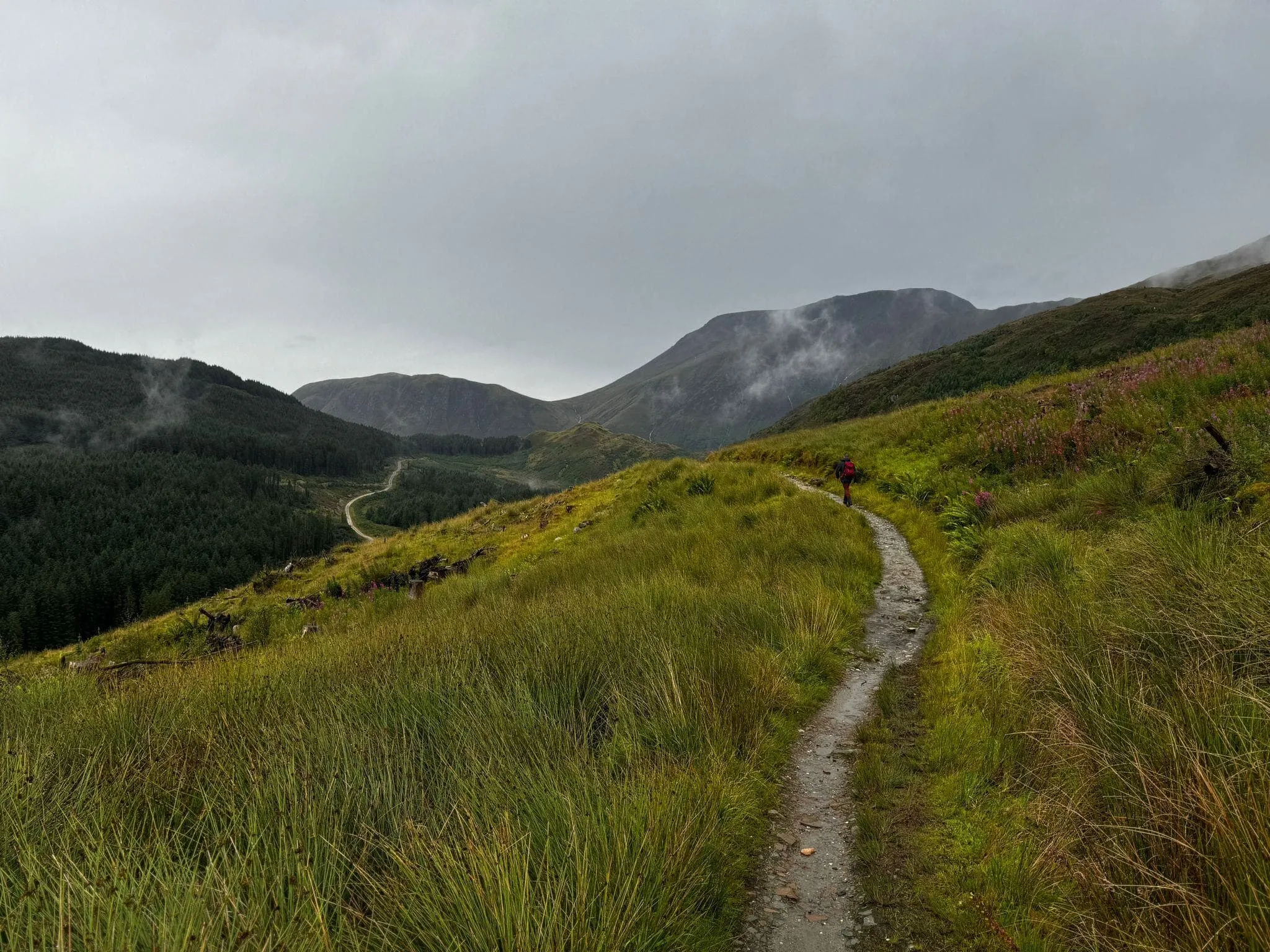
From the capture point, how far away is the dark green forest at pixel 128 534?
93.8 meters

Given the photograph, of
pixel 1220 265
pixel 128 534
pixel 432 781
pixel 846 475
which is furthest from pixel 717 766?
pixel 1220 265

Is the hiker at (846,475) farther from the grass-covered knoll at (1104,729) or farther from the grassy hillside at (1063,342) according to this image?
the grassy hillside at (1063,342)

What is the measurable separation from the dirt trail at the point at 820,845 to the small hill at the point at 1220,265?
17443cm

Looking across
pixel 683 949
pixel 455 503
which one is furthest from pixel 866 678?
pixel 455 503

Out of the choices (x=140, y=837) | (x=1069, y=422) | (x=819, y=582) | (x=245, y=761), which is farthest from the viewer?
(x=1069, y=422)

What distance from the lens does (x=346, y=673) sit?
15.7 feet

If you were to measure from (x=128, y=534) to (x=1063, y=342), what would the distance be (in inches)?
7263

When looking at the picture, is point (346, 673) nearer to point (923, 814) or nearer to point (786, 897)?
point (786, 897)

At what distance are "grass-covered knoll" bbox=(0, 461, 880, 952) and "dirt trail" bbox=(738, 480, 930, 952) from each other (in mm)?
162

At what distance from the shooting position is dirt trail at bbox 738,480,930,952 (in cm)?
274

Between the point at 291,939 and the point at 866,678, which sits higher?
the point at 291,939

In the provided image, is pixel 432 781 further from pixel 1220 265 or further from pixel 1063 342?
pixel 1220 265

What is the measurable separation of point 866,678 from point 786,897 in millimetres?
3045

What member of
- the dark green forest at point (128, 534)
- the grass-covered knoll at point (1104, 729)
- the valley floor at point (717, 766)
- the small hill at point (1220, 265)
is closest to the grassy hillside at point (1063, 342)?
the grass-covered knoll at point (1104, 729)
